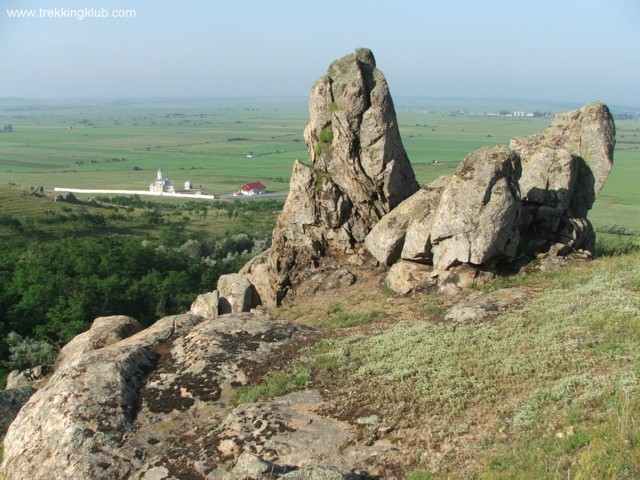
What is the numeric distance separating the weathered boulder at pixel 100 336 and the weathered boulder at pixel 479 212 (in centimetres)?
1056

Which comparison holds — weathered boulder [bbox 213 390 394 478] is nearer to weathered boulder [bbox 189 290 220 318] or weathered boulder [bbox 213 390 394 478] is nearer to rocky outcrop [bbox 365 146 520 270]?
rocky outcrop [bbox 365 146 520 270]

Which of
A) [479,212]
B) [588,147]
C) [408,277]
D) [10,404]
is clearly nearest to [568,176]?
[588,147]

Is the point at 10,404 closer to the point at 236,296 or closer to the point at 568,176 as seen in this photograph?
the point at 236,296

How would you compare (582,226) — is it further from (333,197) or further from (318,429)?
(318,429)

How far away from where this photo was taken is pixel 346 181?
956 inches

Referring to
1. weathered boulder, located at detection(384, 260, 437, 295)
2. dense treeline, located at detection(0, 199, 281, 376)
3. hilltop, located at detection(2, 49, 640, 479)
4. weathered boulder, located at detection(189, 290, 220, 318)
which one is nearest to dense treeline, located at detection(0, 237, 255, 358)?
dense treeline, located at detection(0, 199, 281, 376)

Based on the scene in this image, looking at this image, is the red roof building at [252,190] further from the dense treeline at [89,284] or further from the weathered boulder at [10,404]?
the weathered boulder at [10,404]

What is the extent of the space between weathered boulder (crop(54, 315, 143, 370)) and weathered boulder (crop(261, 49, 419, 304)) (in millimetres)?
5981

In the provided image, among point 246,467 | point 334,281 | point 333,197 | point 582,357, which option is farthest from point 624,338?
point 333,197

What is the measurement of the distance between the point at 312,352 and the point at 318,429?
3.95 m

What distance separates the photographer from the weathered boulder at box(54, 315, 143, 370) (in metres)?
19.0

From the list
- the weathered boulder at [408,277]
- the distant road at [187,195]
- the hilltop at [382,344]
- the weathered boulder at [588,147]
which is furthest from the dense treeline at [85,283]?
the distant road at [187,195]

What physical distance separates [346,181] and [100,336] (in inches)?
425

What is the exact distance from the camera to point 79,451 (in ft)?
39.5
